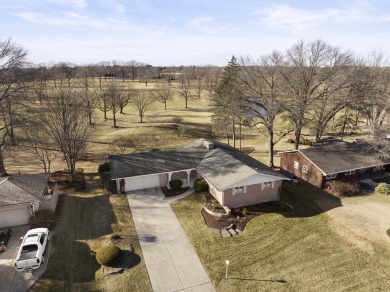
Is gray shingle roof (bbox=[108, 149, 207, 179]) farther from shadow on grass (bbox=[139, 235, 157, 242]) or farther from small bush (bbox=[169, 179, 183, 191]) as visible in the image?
shadow on grass (bbox=[139, 235, 157, 242])

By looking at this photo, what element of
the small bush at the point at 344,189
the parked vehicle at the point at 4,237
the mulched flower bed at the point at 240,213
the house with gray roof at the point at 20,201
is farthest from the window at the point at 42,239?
the small bush at the point at 344,189

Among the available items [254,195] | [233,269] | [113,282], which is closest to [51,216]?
[113,282]

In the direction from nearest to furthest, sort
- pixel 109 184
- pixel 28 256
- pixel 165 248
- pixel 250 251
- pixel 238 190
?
pixel 28 256, pixel 250 251, pixel 165 248, pixel 238 190, pixel 109 184

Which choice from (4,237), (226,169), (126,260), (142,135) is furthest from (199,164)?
(142,135)

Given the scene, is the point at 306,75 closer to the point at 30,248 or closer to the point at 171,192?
the point at 171,192

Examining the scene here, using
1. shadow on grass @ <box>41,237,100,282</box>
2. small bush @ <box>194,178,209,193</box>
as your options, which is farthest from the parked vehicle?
small bush @ <box>194,178,209,193</box>

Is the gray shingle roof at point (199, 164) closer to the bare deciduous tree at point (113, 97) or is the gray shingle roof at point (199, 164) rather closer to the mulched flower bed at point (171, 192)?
the mulched flower bed at point (171, 192)
